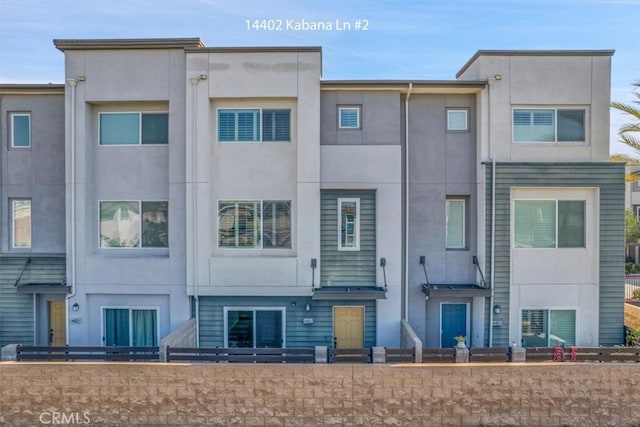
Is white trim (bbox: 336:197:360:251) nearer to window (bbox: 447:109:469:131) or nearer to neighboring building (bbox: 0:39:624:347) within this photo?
neighboring building (bbox: 0:39:624:347)

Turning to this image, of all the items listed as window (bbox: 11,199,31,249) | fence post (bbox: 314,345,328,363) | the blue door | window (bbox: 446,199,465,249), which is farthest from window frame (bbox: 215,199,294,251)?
window (bbox: 11,199,31,249)

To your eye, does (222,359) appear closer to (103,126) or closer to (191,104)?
(191,104)

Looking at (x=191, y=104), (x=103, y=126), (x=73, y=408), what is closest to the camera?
(x=73, y=408)

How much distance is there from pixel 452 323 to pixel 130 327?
9.03 meters

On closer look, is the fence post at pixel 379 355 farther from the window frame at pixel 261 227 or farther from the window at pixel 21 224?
the window at pixel 21 224

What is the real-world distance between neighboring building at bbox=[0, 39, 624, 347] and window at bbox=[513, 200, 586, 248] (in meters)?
0.04

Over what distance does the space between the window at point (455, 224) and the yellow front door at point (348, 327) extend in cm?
326

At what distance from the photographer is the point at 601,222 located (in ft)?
33.7

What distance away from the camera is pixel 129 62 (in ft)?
33.8

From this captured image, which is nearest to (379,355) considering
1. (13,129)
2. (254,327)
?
(254,327)

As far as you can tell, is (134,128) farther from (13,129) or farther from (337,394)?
(337,394)

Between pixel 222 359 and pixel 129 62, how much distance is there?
26.8ft

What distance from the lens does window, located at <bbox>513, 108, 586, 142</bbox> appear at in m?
10.5

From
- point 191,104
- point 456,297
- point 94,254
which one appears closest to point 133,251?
point 94,254
